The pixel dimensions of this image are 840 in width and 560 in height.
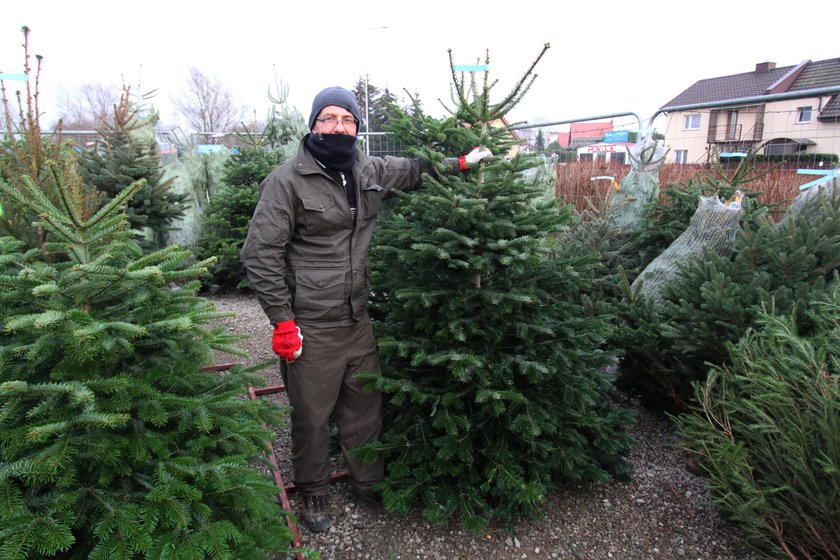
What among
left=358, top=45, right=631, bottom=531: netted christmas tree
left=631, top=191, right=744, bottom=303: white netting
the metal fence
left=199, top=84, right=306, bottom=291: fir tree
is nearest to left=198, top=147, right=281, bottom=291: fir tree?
left=199, top=84, right=306, bottom=291: fir tree

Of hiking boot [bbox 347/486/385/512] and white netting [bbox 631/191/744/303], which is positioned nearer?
hiking boot [bbox 347/486/385/512]

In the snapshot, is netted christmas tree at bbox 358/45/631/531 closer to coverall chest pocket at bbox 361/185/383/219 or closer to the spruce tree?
coverall chest pocket at bbox 361/185/383/219

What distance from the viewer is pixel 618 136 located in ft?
23.6

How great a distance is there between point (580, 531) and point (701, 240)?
7.98ft

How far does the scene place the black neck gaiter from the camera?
282cm

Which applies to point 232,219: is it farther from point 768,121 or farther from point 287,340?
point 768,121

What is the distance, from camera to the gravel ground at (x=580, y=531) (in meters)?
2.79

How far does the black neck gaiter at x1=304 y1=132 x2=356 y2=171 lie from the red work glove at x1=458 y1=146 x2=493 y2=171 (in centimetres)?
60

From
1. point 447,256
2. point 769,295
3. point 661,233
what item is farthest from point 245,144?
point 769,295

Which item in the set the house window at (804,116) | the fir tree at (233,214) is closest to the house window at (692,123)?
the house window at (804,116)

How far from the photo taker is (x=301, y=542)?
2850 mm

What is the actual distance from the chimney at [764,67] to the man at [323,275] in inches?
1166

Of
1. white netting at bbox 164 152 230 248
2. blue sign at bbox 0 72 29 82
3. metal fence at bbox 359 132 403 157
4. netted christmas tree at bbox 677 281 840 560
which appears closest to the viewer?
netted christmas tree at bbox 677 281 840 560

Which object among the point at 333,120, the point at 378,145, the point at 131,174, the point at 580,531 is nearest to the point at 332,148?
the point at 333,120
